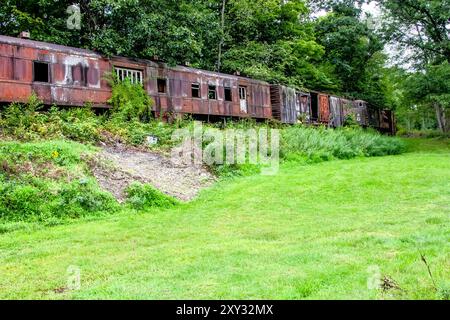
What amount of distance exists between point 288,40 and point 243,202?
2465 cm

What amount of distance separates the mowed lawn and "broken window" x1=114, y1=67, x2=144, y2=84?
33.0ft

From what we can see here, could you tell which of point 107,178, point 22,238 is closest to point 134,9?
point 107,178

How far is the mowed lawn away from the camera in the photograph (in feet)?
17.1

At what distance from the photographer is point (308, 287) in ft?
16.6

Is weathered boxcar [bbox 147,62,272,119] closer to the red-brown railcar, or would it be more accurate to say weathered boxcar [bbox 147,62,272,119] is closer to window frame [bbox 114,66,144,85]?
the red-brown railcar

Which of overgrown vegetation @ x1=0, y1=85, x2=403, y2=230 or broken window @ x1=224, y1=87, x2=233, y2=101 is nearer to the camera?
overgrown vegetation @ x1=0, y1=85, x2=403, y2=230

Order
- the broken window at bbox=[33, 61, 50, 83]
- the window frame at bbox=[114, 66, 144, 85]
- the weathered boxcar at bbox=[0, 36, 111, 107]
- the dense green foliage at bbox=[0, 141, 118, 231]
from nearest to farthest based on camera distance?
the dense green foliage at bbox=[0, 141, 118, 231], the weathered boxcar at bbox=[0, 36, 111, 107], the broken window at bbox=[33, 61, 50, 83], the window frame at bbox=[114, 66, 144, 85]

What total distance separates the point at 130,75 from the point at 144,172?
888 centimetres

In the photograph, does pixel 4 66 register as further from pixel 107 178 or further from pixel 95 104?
pixel 107 178

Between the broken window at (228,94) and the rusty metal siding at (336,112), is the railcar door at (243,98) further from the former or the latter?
the rusty metal siding at (336,112)

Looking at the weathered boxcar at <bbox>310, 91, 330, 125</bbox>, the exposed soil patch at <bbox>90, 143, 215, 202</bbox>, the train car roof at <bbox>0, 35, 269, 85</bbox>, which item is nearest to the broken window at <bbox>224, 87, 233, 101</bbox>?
the train car roof at <bbox>0, 35, 269, 85</bbox>

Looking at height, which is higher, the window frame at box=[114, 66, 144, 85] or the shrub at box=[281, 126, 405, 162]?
the window frame at box=[114, 66, 144, 85]

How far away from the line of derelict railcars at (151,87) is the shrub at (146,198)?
7.93 m

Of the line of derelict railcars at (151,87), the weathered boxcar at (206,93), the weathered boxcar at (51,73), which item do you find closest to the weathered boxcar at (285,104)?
the line of derelict railcars at (151,87)
